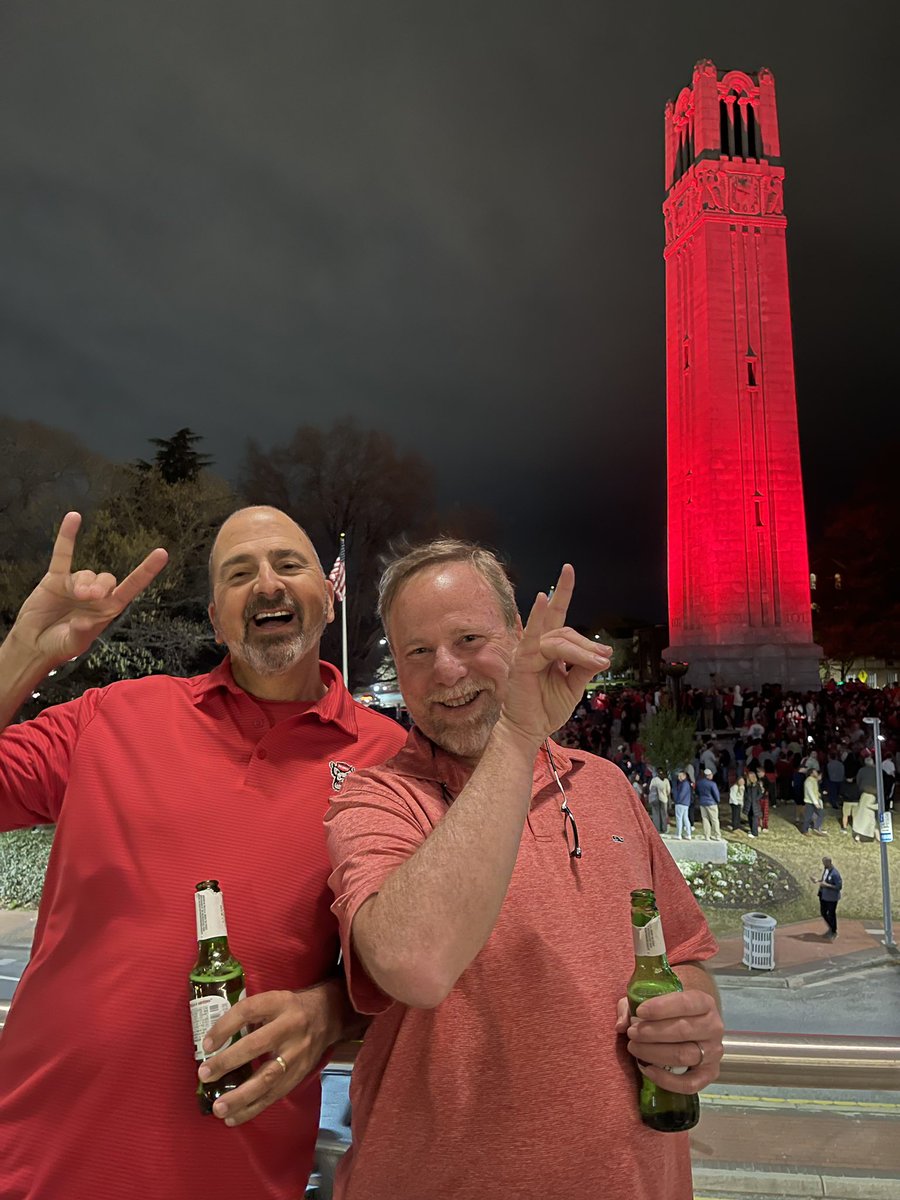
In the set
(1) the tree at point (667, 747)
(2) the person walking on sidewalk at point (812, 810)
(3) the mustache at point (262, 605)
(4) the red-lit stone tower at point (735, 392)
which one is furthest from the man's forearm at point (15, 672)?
(4) the red-lit stone tower at point (735, 392)

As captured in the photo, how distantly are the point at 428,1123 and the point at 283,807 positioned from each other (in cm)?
60

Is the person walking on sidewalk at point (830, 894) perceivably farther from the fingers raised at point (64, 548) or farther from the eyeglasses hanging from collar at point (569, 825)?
the fingers raised at point (64, 548)

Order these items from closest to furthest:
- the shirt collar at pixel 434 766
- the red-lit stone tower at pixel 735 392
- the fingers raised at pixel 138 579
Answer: the shirt collar at pixel 434 766, the fingers raised at pixel 138 579, the red-lit stone tower at pixel 735 392

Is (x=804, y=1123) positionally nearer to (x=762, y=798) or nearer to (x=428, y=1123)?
(x=428, y=1123)

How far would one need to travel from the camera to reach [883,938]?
9.76 metres

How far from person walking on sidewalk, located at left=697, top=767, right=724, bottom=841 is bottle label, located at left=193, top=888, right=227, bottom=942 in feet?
38.3

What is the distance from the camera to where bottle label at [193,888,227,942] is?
1255 mm

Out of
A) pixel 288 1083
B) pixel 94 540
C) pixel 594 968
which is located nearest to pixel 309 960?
pixel 288 1083

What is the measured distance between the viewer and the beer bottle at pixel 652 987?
1.20 m

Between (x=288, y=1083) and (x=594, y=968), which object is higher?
(x=594, y=968)

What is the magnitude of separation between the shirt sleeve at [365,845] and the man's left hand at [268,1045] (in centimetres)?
16

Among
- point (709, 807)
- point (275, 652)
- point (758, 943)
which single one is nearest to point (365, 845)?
point (275, 652)

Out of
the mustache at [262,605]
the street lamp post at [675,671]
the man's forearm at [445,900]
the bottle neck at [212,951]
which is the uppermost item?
the street lamp post at [675,671]

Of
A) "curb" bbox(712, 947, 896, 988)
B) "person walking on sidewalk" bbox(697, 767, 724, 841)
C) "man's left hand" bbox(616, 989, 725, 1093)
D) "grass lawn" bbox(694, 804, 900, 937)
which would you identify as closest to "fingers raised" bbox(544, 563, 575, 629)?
"man's left hand" bbox(616, 989, 725, 1093)
